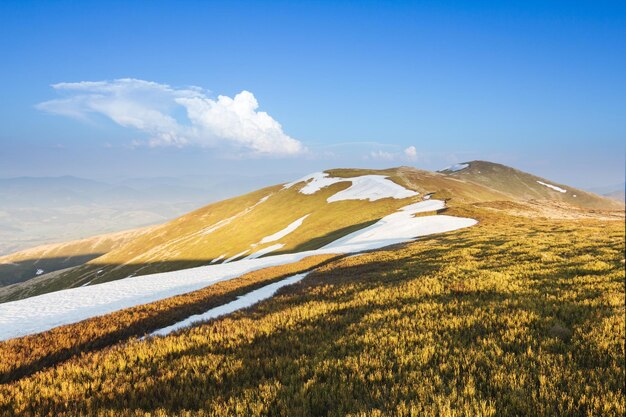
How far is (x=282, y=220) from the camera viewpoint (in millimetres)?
93438

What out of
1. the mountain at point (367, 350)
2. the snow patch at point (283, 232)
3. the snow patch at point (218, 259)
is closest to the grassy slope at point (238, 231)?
the snow patch at point (218, 259)

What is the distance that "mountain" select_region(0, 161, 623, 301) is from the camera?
71812 millimetres

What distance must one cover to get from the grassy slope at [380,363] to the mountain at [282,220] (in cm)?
5004

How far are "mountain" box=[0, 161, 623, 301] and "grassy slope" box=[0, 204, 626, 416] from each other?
1970 inches

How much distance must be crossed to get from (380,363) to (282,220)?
8789cm

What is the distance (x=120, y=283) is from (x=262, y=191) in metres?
119

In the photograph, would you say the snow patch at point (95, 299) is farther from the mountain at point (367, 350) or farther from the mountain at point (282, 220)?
the mountain at point (282, 220)

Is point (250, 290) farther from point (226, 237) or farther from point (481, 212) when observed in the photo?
point (226, 237)

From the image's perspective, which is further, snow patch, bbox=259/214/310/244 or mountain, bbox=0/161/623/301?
snow patch, bbox=259/214/310/244

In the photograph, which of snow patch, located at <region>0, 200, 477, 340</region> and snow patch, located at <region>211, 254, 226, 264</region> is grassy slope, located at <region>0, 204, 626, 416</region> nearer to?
snow patch, located at <region>0, 200, 477, 340</region>

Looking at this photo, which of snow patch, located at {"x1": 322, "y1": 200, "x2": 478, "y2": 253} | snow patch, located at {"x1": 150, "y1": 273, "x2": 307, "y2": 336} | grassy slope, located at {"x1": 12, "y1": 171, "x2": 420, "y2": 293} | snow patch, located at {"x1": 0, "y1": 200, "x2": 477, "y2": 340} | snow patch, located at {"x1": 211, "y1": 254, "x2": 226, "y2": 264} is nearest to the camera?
snow patch, located at {"x1": 150, "y1": 273, "x2": 307, "y2": 336}

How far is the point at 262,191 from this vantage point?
145875mm

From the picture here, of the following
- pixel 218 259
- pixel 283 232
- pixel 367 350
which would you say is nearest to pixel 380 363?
pixel 367 350

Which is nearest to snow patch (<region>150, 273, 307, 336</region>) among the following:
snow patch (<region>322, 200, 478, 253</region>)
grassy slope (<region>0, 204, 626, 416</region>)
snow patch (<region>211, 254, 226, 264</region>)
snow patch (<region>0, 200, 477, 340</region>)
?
grassy slope (<region>0, 204, 626, 416</region>)
